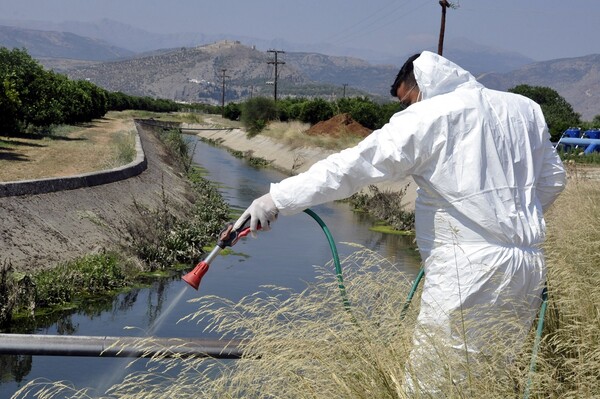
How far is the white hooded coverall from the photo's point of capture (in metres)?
3.44

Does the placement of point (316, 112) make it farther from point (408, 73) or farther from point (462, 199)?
point (462, 199)

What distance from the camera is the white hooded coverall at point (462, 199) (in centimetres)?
344

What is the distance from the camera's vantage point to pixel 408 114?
3.53 metres

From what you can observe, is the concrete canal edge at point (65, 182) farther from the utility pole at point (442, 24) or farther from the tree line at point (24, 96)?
the utility pole at point (442, 24)

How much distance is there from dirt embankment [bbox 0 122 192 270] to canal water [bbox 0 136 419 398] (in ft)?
4.14

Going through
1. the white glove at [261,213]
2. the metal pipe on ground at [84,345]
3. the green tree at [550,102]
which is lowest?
the green tree at [550,102]

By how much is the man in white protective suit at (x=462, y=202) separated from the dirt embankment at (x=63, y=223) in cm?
939

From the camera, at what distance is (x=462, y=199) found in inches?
139

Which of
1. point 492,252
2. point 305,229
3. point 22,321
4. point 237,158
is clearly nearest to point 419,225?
point 492,252

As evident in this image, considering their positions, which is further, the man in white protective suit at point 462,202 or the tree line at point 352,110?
the tree line at point 352,110

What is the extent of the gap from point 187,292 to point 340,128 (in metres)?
37.6

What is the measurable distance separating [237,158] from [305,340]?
53203 millimetres

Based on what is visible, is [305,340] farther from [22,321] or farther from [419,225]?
[22,321]

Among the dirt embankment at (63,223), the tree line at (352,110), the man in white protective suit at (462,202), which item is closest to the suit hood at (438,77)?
the man in white protective suit at (462,202)
